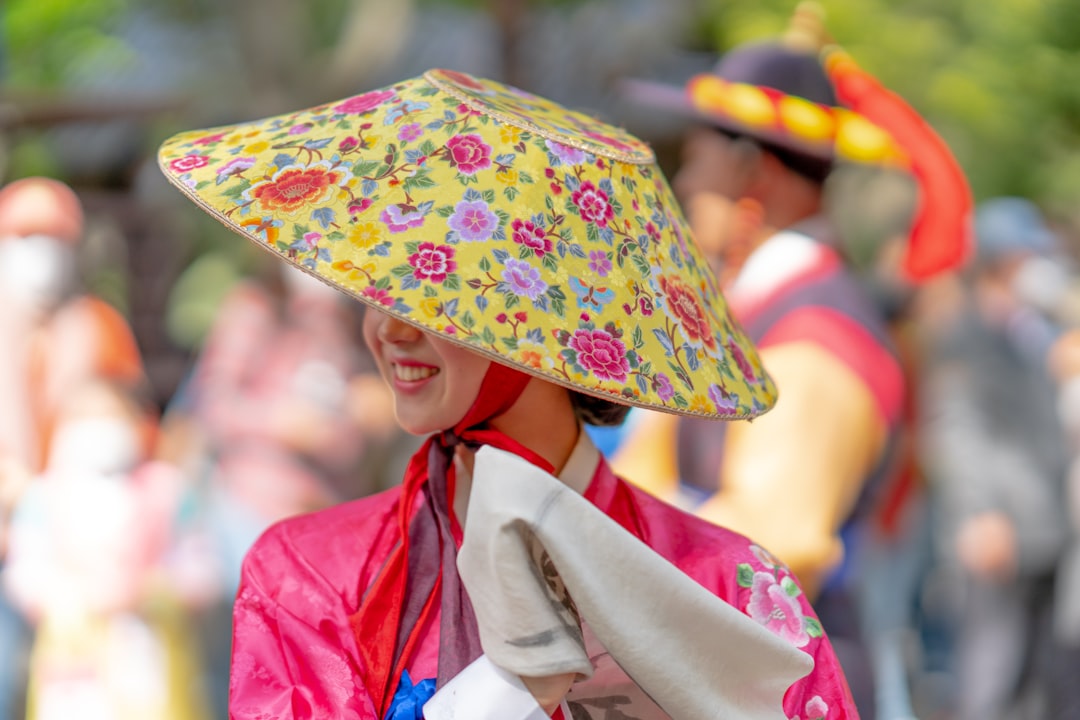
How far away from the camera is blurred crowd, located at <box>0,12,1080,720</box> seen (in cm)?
405

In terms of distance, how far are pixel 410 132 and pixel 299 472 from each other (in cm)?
331

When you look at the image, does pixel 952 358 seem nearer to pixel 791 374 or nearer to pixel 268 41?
pixel 791 374

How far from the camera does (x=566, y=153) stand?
1769 mm

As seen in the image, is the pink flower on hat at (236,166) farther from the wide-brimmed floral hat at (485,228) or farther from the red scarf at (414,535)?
the red scarf at (414,535)

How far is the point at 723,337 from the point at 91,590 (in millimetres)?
2793

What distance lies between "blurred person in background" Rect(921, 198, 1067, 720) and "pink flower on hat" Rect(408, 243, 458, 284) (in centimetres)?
421

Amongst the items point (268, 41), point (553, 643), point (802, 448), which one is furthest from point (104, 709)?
point (268, 41)

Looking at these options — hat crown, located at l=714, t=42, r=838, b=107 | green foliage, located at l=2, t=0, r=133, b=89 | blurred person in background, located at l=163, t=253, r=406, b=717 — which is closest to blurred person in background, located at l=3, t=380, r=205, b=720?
blurred person in background, located at l=163, t=253, r=406, b=717

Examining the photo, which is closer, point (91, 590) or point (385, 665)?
point (385, 665)

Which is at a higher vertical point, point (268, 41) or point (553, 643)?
point (553, 643)

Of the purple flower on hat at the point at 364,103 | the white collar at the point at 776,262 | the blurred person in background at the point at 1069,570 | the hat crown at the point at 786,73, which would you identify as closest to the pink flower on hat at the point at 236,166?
the purple flower on hat at the point at 364,103

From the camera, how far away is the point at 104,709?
163 inches

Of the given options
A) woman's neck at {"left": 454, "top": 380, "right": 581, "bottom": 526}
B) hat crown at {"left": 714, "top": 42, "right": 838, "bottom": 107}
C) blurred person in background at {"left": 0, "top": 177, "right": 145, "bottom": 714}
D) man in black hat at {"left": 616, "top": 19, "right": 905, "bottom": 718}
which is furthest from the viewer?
blurred person in background at {"left": 0, "top": 177, "right": 145, "bottom": 714}

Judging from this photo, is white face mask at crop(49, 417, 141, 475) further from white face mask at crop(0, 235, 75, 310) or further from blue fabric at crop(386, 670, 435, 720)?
blue fabric at crop(386, 670, 435, 720)
